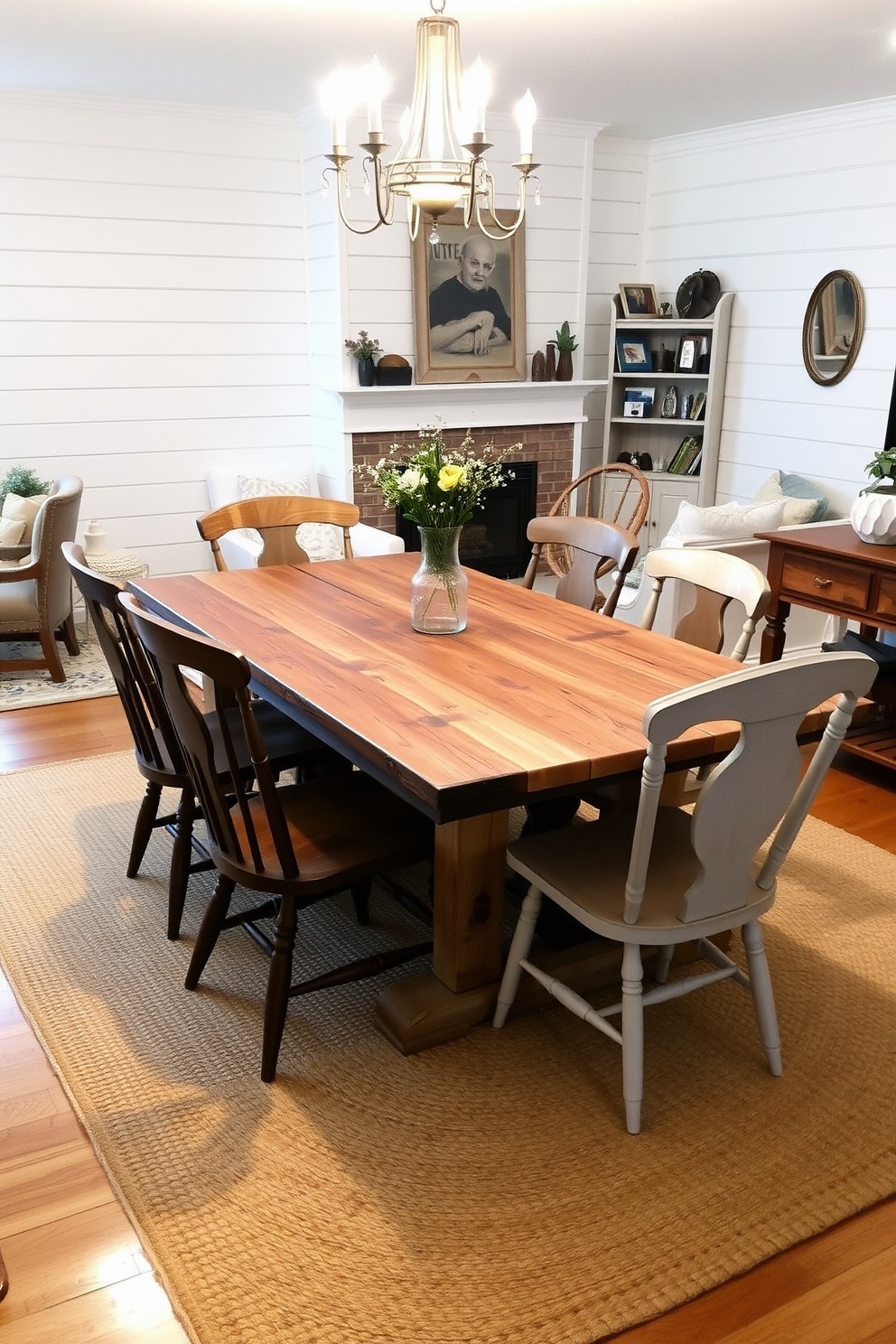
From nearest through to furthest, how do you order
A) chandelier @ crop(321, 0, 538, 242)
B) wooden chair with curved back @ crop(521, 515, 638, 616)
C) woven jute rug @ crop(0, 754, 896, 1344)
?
woven jute rug @ crop(0, 754, 896, 1344), chandelier @ crop(321, 0, 538, 242), wooden chair with curved back @ crop(521, 515, 638, 616)

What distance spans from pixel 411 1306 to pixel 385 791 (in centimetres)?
105

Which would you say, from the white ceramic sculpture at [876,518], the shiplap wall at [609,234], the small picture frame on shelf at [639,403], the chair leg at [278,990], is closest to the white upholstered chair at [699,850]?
the chair leg at [278,990]

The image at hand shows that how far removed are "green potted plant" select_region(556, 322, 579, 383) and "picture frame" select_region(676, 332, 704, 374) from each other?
0.62m

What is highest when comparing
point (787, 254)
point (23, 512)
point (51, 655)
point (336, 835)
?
point (787, 254)

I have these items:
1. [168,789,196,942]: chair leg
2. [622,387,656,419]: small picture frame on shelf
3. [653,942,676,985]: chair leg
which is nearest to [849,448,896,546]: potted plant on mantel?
[653,942,676,985]: chair leg

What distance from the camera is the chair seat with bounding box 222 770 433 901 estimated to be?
6.70 feet

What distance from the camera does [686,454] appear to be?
618 cm

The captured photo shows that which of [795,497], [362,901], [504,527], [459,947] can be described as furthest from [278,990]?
[504,527]

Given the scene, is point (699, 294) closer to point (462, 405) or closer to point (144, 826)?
point (462, 405)

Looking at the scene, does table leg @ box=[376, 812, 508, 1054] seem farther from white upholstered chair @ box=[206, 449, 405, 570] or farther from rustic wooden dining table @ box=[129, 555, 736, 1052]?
white upholstered chair @ box=[206, 449, 405, 570]

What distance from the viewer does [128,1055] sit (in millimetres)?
2195

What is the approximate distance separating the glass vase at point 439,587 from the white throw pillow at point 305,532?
2382 mm

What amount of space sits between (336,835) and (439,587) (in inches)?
26.3

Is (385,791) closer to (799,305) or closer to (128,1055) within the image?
(128,1055)
